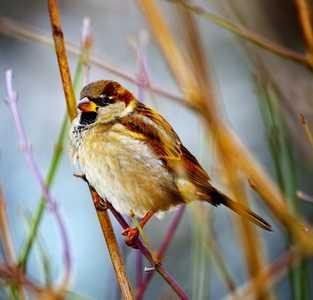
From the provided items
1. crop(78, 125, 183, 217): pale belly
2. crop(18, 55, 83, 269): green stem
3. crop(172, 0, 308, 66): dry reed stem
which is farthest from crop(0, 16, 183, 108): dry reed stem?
crop(78, 125, 183, 217): pale belly

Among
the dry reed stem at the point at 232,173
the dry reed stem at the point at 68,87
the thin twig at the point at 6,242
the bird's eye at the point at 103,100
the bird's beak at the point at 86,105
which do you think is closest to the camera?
the dry reed stem at the point at 232,173

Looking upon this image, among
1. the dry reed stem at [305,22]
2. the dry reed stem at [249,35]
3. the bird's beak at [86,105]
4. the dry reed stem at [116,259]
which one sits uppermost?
the bird's beak at [86,105]

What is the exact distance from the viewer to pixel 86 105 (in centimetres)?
187

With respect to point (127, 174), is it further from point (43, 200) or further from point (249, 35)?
point (249, 35)

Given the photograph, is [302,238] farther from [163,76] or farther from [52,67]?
[52,67]

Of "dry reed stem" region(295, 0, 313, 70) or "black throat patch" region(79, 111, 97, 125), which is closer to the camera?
"dry reed stem" region(295, 0, 313, 70)

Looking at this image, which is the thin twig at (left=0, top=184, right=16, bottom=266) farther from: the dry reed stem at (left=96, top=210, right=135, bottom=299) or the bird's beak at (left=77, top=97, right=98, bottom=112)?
the bird's beak at (left=77, top=97, right=98, bottom=112)

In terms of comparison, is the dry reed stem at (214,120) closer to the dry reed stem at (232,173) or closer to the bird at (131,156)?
the dry reed stem at (232,173)

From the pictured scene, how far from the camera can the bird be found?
194 centimetres

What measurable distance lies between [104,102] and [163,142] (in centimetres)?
30

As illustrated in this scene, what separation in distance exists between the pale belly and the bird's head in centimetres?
8

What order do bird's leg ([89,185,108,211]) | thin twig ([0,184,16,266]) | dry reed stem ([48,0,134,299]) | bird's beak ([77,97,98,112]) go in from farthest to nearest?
bird's beak ([77,97,98,112])
bird's leg ([89,185,108,211])
dry reed stem ([48,0,134,299])
thin twig ([0,184,16,266])

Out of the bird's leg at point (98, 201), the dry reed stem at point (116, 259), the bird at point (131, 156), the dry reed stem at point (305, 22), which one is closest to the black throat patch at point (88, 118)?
the bird at point (131, 156)

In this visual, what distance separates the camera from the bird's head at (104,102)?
1920mm
